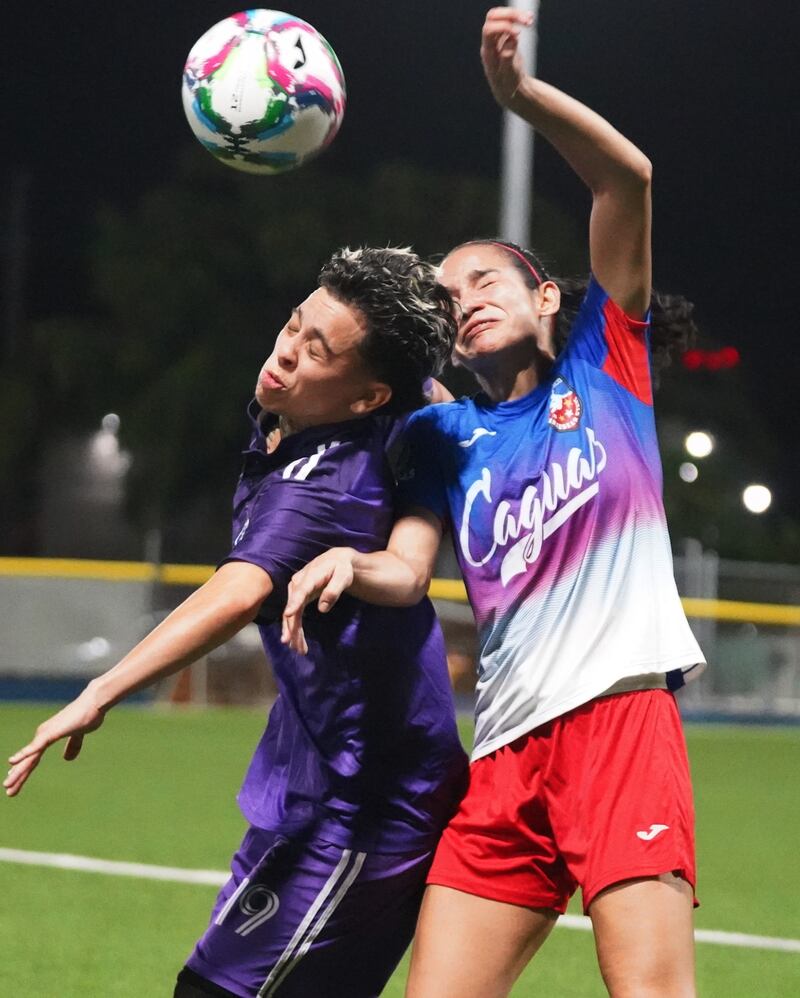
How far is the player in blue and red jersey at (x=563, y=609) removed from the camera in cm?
340

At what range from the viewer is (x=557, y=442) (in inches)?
144

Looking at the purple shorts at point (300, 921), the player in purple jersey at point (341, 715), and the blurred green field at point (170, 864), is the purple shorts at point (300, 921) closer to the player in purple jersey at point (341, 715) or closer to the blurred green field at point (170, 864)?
the player in purple jersey at point (341, 715)

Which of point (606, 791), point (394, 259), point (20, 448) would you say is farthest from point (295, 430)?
point (20, 448)

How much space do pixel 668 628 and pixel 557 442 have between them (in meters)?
0.46

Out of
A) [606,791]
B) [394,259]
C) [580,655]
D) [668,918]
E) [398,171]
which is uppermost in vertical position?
[398,171]

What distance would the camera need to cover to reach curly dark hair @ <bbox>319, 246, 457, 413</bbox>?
362 centimetres

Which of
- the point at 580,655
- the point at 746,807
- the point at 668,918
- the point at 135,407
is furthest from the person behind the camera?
the point at 135,407

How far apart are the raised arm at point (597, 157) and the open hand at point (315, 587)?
90cm

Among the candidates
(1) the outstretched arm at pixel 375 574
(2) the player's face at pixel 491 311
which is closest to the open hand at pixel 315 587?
(1) the outstretched arm at pixel 375 574

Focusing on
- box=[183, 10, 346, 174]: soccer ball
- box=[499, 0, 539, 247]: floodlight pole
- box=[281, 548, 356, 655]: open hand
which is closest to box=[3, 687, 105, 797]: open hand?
box=[281, 548, 356, 655]: open hand

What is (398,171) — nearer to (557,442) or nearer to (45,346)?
(45,346)

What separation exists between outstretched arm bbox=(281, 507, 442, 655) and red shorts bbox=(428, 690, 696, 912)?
0.43 m

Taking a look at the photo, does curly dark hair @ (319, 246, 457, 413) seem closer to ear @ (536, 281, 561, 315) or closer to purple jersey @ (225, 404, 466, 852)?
purple jersey @ (225, 404, 466, 852)

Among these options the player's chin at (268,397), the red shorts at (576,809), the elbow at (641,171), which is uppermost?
the elbow at (641,171)
